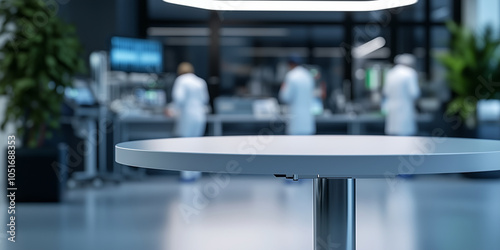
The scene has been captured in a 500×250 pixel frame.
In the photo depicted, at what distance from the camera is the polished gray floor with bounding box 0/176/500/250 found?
10.3 feet

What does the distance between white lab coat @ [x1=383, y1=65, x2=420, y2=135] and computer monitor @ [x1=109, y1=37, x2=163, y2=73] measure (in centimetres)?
310

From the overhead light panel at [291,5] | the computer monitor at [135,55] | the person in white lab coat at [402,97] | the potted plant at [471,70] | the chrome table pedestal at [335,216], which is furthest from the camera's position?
the potted plant at [471,70]

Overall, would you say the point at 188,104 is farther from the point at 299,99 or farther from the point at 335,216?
the point at 335,216

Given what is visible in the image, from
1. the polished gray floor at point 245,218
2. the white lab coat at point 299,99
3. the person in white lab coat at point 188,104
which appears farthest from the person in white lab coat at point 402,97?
the person in white lab coat at point 188,104

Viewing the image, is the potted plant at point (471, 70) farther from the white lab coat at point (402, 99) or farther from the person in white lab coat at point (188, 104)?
the person in white lab coat at point (188, 104)

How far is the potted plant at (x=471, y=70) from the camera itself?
7.24m

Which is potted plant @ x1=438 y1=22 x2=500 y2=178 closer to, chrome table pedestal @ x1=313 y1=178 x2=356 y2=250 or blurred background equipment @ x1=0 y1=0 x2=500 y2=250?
blurred background equipment @ x1=0 y1=0 x2=500 y2=250

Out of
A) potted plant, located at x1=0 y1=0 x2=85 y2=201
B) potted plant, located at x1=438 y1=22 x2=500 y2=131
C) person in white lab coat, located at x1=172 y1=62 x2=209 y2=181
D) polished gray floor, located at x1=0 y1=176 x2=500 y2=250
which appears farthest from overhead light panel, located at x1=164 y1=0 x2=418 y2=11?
potted plant, located at x1=438 y1=22 x2=500 y2=131

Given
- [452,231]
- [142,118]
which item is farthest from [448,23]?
[452,231]

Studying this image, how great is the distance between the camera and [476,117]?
23.1 ft

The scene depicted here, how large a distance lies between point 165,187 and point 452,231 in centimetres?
326

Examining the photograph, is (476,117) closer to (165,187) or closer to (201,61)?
(165,187)

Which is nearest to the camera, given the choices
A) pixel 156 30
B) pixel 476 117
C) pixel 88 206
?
pixel 88 206

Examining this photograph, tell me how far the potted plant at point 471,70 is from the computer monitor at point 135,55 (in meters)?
3.89
